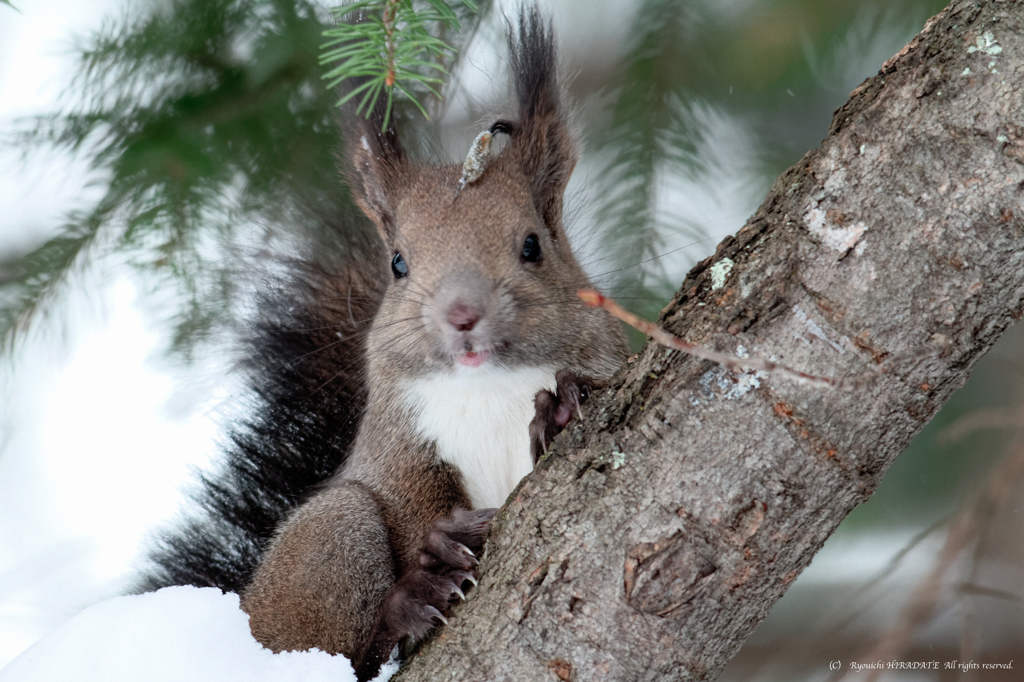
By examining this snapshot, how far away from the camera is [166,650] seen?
127 centimetres

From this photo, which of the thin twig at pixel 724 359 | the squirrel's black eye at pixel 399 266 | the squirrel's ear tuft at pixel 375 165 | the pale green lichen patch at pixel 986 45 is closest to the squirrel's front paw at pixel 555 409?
the thin twig at pixel 724 359

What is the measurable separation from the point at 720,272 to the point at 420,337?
0.64m

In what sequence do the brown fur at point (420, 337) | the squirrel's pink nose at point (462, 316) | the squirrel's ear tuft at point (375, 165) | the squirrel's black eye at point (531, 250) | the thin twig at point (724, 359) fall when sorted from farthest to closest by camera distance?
the squirrel's ear tuft at point (375, 165)
the squirrel's black eye at point (531, 250)
the brown fur at point (420, 337)
the squirrel's pink nose at point (462, 316)
the thin twig at point (724, 359)

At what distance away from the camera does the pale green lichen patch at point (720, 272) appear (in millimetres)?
1063

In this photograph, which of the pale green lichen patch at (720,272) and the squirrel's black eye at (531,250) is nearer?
the pale green lichen patch at (720,272)

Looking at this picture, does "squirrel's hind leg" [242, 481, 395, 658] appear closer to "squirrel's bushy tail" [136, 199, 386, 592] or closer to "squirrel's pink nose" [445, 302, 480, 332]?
"squirrel's bushy tail" [136, 199, 386, 592]

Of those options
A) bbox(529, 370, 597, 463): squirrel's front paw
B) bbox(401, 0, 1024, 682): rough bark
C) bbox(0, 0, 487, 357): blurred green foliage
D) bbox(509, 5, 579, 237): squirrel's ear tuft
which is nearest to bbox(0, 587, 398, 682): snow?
bbox(401, 0, 1024, 682): rough bark

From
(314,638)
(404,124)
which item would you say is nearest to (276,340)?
(404,124)

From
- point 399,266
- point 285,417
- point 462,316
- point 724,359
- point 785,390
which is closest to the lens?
point 724,359

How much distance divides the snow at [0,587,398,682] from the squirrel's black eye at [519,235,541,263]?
761mm

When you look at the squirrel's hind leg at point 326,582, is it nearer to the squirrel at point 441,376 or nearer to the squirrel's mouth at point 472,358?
the squirrel at point 441,376

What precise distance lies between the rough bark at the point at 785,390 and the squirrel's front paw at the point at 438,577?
119mm

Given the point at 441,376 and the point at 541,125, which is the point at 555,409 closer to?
the point at 441,376

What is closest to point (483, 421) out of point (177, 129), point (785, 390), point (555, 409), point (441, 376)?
point (441, 376)
